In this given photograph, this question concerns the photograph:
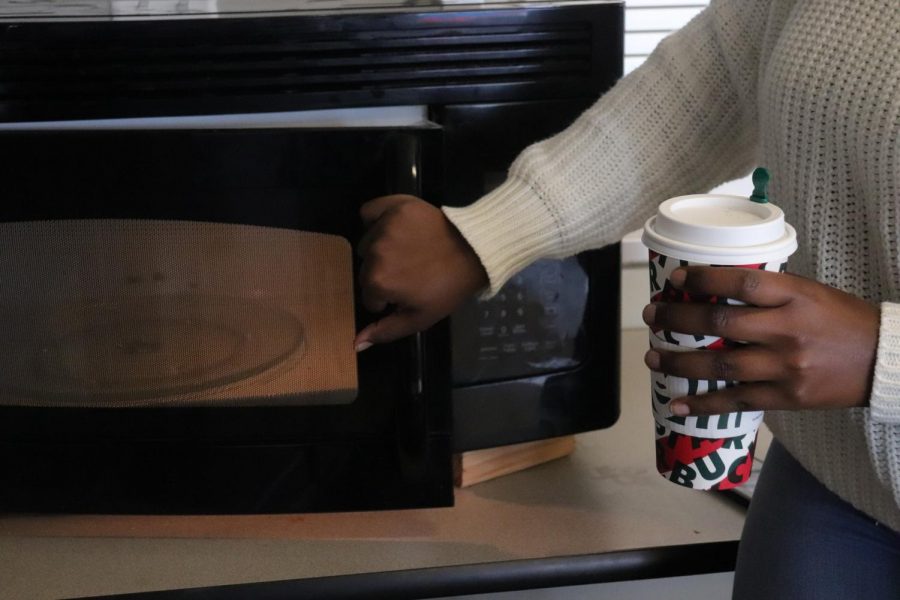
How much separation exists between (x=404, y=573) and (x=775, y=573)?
0.30 metres

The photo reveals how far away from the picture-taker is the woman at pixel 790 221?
0.57 meters

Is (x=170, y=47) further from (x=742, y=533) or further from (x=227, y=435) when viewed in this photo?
(x=742, y=533)

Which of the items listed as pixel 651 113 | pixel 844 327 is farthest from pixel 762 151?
pixel 844 327

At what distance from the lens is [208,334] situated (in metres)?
0.83

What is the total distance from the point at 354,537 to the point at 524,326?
0.80ft

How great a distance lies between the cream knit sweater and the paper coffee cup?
0.08 metres

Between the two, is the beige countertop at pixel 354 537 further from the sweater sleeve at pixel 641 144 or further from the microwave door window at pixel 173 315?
the sweater sleeve at pixel 641 144

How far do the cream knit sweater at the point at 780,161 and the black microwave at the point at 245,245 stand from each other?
0.08m

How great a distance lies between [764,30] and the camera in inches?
29.7

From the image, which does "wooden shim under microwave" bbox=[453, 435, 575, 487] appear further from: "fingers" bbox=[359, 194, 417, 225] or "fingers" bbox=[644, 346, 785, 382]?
"fingers" bbox=[644, 346, 785, 382]

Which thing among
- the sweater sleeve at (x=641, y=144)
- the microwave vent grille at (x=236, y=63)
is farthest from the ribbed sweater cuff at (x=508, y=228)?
the microwave vent grille at (x=236, y=63)

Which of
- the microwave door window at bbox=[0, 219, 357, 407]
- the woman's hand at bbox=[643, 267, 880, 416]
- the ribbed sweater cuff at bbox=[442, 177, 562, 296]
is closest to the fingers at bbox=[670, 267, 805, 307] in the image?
the woman's hand at bbox=[643, 267, 880, 416]

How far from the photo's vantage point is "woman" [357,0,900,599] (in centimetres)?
57

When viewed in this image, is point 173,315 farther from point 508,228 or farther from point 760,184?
point 760,184
